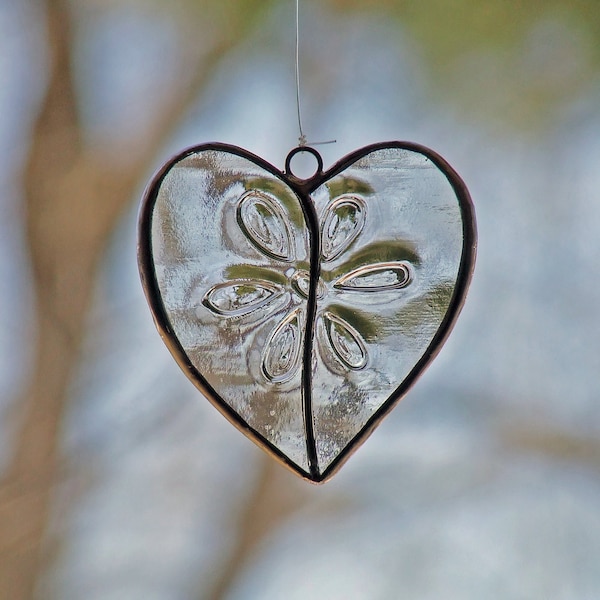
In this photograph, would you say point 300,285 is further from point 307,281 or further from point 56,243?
point 56,243

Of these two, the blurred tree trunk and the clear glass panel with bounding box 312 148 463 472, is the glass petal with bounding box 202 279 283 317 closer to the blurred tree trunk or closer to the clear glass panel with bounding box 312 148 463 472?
the clear glass panel with bounding box 312 148 463 472

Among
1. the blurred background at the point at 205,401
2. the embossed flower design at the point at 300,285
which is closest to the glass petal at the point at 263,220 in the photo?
the embossed flower design at the point at 300,285

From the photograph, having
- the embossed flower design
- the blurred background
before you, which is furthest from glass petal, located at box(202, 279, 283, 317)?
the blurred background

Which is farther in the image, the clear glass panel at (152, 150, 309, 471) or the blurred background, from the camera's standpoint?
the blurred background

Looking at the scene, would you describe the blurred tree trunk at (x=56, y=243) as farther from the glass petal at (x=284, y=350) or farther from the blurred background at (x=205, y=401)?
the glass petal at (x=284, y=350)

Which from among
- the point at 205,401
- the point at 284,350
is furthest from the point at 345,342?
the point at 205,401

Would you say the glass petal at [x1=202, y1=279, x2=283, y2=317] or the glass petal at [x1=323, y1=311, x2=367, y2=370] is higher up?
the glass petal at [x1=202, y1=279, x2=283, y2=317]

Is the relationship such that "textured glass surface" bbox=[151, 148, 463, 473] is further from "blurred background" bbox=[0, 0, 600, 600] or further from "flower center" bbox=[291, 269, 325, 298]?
"blurred background" bbox=[0, 0, 600, 600]
